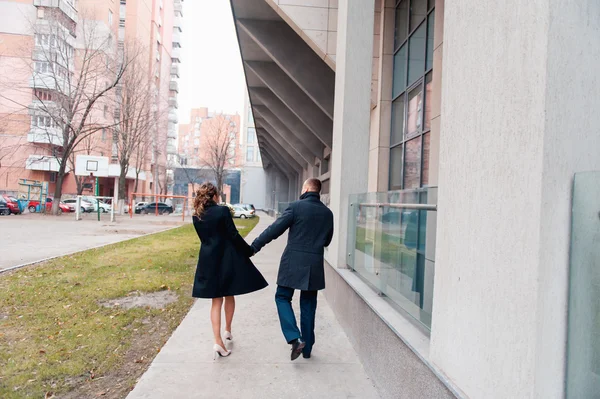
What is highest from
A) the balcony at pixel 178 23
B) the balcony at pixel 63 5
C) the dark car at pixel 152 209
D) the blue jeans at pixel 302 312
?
the balcony at pixel 178 23

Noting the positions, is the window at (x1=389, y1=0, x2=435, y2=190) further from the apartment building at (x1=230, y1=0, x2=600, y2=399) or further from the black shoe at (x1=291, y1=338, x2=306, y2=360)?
the black shoe at (x1=291, y1=338, x2=306, y2=360)

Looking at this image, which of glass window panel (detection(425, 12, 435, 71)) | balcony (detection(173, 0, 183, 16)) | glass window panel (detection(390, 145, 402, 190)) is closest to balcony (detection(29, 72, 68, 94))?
glass window panel (detection(390, 145, 402, 190))

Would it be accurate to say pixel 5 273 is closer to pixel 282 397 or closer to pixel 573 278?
pixel 282 397

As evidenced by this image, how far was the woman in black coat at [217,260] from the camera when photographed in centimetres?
456

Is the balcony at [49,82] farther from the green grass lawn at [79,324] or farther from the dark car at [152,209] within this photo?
the green grass lawn at [79,324]

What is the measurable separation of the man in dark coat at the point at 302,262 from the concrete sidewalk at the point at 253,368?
0.31 meters

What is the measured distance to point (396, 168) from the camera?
1234 centimetres

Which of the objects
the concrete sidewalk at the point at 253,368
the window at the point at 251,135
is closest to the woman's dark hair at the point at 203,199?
the concrete sidewalk at the point at 253,368

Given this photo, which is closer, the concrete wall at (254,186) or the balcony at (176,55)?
the concrete wall at (254,186)

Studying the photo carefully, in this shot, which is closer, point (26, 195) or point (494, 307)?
point (494, 307)

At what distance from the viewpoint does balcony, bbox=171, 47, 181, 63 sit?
83.0 m

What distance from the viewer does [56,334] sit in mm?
5445

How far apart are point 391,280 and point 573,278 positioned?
8.21ft

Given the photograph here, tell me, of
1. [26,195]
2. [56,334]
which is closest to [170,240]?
[56,334]
